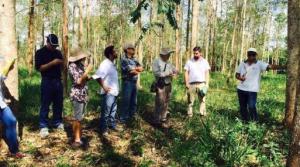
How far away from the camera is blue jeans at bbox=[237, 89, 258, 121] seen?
27.2 ft

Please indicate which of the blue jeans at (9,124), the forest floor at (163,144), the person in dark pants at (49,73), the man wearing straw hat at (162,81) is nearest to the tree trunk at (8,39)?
the blue jeans at (9,124)

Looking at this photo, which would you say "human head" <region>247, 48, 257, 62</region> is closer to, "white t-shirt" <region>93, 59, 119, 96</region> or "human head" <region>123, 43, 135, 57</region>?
"human head" <region>123, 43, 135, 57</region>

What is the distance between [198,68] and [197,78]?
24 cm

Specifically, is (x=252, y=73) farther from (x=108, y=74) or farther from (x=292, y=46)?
(x=108, y=74)

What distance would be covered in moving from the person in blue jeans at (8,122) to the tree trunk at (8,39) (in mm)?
172

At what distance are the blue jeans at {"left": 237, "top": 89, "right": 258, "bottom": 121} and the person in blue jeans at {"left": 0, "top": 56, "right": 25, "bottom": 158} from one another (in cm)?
445

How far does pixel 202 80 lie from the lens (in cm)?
942

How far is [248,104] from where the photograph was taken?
8.41 metres

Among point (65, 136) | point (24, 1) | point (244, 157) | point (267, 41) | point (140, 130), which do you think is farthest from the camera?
A: point (267, 41)

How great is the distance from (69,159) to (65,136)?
4.27ft

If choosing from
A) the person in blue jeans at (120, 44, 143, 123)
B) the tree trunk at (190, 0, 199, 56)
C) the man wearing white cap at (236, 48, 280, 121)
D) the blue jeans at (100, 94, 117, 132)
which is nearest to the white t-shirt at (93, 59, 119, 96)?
the blue jeans at (100, 94, 117, 132)

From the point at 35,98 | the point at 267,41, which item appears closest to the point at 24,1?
the point at 35,98

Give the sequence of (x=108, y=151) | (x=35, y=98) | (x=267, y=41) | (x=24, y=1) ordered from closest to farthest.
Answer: (x=108, y=151) → (x=35, y=98) → (x=24, y=1) → (x=267, y=41)

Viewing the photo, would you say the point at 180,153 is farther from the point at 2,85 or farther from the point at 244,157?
the point at 2,85
